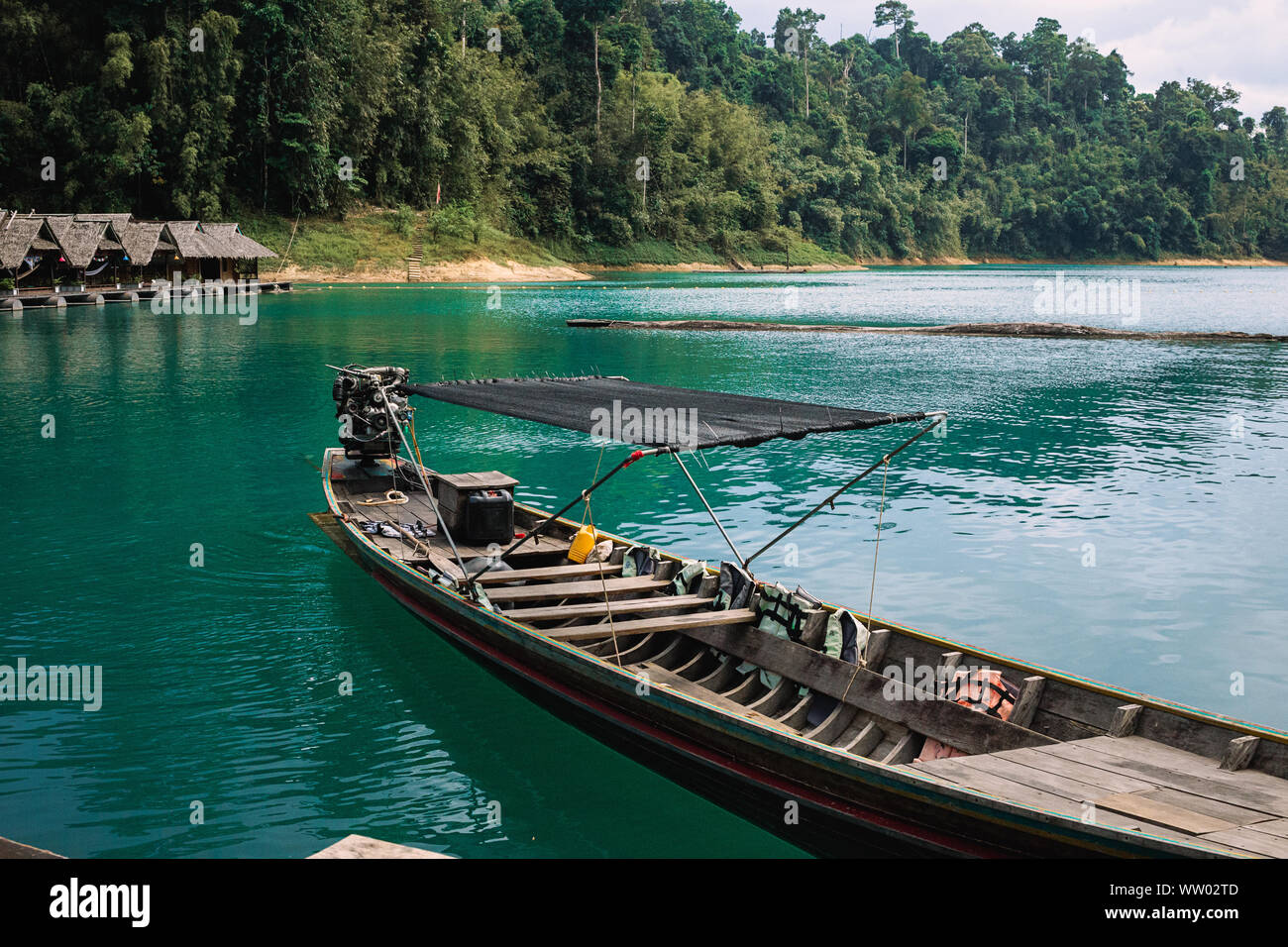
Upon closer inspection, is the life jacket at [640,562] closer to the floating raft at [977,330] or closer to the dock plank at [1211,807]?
the dock plank at [1211,807]

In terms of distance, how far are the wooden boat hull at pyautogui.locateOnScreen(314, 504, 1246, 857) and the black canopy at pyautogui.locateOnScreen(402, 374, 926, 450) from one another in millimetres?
2207

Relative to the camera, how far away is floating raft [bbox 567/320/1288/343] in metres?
42.2

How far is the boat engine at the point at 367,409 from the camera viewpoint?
654 inches

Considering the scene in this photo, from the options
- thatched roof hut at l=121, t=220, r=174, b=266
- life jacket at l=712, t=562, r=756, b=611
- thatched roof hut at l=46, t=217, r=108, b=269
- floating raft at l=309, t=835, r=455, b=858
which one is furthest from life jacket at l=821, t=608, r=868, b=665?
thatched roof hut at l=121, t=220, r=174, b=266

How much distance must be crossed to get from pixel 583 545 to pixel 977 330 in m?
35.0

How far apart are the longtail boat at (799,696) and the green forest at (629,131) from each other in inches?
2493

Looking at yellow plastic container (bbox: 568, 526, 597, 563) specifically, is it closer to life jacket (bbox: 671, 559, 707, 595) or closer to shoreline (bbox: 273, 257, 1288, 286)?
life jacket (bbox: 671, 559, 707, 595)

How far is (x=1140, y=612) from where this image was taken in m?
13.5

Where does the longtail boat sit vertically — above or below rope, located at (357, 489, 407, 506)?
below

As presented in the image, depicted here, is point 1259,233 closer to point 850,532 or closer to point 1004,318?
point 1004,318
